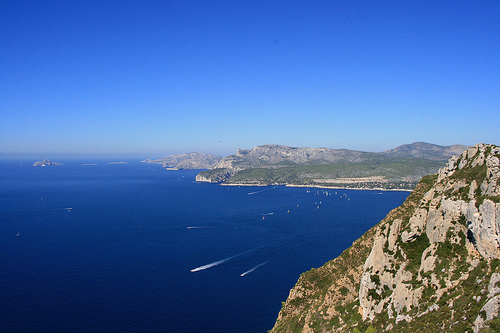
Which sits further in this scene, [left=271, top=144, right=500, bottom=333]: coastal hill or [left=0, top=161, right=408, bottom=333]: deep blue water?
[left=0, top=161, right=408, bottom=333]: deep blue water

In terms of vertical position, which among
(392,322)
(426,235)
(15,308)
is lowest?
(15,308)

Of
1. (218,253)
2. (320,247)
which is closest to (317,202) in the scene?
(320,247)

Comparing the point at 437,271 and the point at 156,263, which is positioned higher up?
the point at 437,271

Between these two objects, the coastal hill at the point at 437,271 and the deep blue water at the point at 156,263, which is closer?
the coastal hill at the point at 437,271

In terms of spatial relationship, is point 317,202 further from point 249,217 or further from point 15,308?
point 15,308

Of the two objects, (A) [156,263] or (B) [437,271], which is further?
(A) [156,263]
